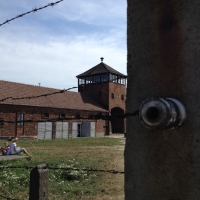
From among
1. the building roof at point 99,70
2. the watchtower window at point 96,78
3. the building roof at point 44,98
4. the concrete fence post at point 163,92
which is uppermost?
the building roof at point 99,70

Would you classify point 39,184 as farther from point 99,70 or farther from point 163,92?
point 99,70

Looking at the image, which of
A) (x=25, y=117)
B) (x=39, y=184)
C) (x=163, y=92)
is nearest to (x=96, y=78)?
(x=25, y=117)

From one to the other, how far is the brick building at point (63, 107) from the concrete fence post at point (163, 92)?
55.2ft

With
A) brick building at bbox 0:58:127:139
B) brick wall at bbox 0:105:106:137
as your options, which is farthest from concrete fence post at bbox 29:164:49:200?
brick wall at bbox 0:105:106:137

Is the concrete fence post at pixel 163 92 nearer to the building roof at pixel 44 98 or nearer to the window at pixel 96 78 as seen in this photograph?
the building roof at pixel 44 98

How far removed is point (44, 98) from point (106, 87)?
10.1m

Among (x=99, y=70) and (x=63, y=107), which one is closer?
(x=63, y=107)

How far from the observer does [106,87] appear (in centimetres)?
3672

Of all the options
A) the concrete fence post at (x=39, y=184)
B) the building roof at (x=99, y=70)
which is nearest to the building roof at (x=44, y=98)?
the building roof at (x=99, y=70)

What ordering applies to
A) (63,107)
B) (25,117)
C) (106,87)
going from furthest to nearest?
(106,87) → (63,107) → (25,117)

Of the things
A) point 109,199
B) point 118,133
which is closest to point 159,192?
point 109,199

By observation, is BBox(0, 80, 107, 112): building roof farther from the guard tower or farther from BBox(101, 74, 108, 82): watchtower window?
BBox(101, 74, 108, 82): watchtower window

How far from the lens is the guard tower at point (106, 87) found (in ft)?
120

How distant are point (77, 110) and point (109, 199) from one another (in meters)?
26.2
